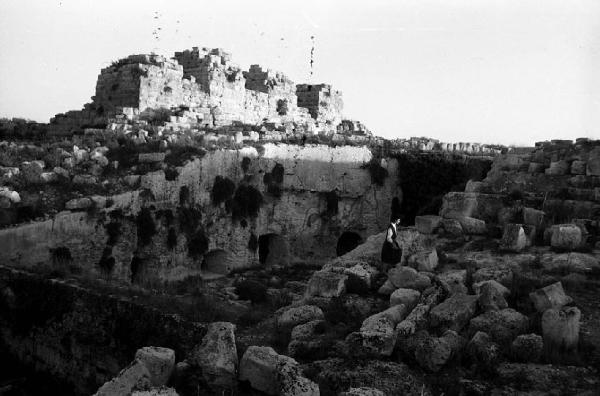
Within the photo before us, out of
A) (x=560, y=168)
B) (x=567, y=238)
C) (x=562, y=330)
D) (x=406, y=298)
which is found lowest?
(x=406, y=298)

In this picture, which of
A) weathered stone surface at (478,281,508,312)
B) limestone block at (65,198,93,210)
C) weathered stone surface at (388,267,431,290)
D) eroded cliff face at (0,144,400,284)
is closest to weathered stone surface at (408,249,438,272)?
weathered stone surface at (388,267,431,290)

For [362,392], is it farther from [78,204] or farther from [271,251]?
[271,251]

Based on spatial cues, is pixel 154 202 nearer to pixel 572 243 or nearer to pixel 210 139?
pixel 210 139

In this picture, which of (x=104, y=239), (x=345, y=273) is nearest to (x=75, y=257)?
(x=104, y=239)

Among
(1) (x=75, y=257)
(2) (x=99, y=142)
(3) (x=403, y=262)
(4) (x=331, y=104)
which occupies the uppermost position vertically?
(4) (x=331, y=104)

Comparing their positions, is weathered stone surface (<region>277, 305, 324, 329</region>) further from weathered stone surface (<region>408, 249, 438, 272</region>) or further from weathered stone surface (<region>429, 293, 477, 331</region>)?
weathered stone surface (<region>408, 249, 438, 272</region>)

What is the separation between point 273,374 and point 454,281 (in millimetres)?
3491

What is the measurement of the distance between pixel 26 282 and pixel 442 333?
751cm

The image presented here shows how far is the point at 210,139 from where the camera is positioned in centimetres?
1802

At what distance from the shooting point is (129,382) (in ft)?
20.0

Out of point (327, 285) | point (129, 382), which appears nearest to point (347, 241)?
point (327, 285)

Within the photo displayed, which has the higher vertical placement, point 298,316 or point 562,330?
point 562,330

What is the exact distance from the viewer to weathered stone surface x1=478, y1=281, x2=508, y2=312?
7.58 meters

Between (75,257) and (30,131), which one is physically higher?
(30,131)
